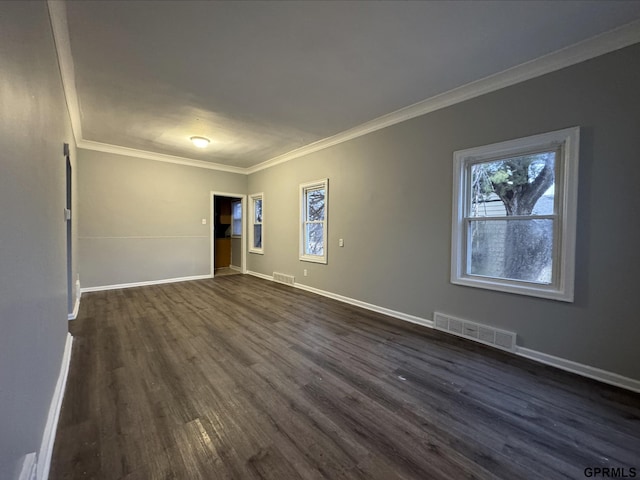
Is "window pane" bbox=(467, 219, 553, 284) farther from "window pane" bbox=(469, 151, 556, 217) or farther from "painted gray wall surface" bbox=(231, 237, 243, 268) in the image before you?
"painted gray wall surface" bbox=(231, 237, 243, 268)

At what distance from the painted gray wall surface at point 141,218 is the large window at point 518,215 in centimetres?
546

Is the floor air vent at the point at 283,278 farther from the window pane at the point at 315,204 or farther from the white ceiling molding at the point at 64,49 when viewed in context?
the white ceiling molding at the point at 64,49

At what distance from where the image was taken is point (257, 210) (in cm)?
699

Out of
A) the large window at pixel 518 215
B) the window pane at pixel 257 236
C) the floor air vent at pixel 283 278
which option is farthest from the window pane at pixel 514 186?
the window pane at pixel 257 236

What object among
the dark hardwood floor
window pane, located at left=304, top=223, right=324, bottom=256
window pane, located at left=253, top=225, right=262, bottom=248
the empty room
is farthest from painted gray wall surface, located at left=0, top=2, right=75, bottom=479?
window pane, located at left=253, top=225, right=262, bottom=248

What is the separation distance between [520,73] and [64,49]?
4149 mm

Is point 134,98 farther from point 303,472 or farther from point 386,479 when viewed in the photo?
point 386,479

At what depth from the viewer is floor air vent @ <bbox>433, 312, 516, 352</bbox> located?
2727mm

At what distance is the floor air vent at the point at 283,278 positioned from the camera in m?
5.67

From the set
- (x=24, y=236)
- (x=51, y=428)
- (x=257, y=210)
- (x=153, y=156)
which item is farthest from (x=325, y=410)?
Answer: (x=153, y=156)

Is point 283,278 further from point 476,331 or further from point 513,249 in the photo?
point 513,249

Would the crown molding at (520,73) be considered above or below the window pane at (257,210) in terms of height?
above

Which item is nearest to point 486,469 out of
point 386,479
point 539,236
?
point 386,479

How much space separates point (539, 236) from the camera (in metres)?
2.61
